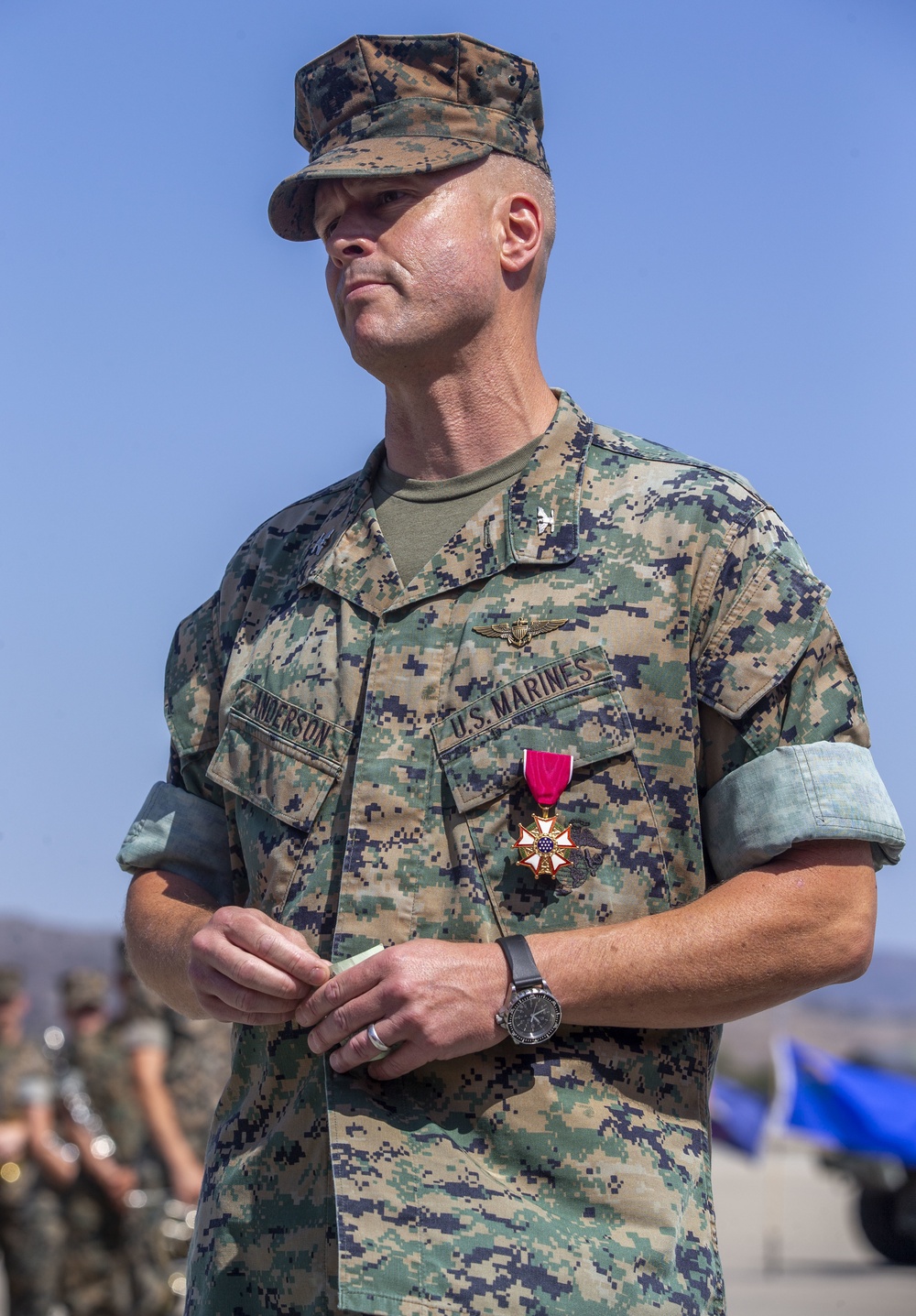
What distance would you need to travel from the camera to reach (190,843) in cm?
292

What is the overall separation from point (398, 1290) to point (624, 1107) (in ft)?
1.34

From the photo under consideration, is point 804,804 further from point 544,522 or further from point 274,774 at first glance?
point 274,774

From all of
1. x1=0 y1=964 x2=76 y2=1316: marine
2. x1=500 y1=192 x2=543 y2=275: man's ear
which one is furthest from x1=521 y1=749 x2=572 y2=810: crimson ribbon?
x1=0 y1=964 x2=76 y2=1316: marine

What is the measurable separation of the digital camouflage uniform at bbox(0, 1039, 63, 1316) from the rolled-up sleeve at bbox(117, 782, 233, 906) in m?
6.67

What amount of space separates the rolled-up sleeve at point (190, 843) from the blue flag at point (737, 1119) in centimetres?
1866

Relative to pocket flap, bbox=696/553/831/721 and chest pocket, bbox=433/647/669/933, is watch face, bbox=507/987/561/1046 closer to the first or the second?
chest pocket, bbox=433/647/669/933

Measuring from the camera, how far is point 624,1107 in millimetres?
2365

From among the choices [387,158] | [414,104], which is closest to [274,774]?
[387,158]

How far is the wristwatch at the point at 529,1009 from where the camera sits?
228 cm

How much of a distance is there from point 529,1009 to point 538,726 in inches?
17.4

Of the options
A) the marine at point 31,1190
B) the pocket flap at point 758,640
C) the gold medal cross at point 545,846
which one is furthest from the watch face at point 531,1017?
the marine at point 31,1190

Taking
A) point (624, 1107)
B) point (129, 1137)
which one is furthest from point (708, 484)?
point (129, 1137)

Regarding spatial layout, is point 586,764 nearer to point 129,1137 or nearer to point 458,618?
point 458,618

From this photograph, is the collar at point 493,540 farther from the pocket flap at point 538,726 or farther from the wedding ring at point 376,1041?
the wedding ring at point 376,1041
